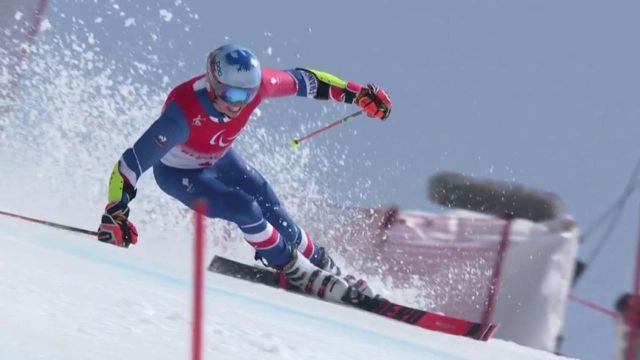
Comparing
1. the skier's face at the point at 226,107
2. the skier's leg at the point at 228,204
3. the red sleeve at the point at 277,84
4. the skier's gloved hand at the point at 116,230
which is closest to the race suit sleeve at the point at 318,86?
the red sleeve at the point at 277,84

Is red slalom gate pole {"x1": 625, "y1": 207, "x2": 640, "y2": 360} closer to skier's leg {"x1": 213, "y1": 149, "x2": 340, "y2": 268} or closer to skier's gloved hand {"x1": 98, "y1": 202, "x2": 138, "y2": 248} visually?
skier's leg {"x1": 213, "y1": 149, "x2": 340, "y2": 268}

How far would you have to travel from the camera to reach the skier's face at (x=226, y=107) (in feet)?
14.4

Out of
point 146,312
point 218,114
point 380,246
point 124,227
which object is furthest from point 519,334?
point 146,312

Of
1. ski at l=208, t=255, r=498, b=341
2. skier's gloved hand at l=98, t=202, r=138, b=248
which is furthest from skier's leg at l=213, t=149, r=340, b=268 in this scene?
skier's gloved hand at l=98, t=202, r=138, b=248

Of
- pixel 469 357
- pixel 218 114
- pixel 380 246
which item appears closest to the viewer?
pixel 469 357

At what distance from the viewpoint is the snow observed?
229cm

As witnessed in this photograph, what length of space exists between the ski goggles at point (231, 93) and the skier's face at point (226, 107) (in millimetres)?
28

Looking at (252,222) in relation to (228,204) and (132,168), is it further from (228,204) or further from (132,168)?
(132,168)

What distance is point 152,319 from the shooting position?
2725 mm

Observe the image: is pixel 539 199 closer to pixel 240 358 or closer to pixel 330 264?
pixel 330 264

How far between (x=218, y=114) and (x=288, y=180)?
12.6 ft

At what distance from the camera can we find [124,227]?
3.73m

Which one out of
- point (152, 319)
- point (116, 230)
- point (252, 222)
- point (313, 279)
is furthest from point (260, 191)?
point (152, 319)

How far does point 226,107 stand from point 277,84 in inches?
18.4
